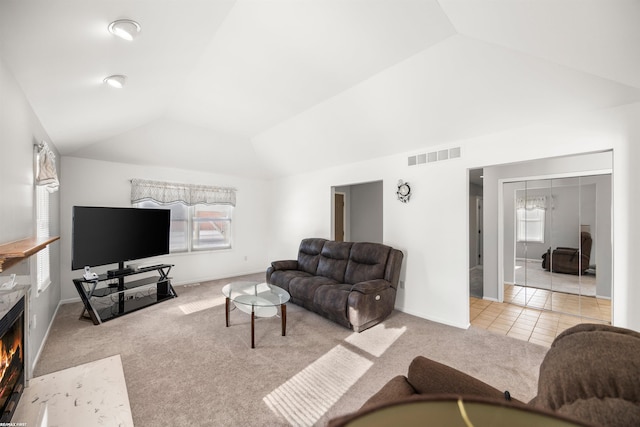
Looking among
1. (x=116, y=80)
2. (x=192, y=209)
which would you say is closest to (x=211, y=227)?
(x=192, y=209)

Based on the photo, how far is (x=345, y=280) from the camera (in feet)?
13.2

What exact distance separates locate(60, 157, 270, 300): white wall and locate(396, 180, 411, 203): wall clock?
372cm

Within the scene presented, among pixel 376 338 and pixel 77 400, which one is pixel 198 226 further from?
pixel 376 338

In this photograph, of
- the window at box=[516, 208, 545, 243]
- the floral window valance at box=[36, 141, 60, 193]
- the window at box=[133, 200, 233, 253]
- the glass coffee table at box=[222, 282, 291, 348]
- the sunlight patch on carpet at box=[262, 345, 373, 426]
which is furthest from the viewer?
the window at box=[133, 200, 233, 253]

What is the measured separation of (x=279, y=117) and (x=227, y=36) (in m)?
1.87

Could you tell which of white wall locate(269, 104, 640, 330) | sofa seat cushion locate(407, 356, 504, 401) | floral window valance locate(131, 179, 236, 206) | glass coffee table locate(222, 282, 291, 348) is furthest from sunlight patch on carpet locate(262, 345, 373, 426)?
floral window valance locate(131, 179, 236, 206)

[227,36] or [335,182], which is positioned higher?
[227,36]

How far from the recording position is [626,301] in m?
2.32

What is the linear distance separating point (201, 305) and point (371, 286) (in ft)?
8.60

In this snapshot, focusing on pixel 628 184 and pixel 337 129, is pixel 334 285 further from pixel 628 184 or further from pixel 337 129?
pixel 628 184

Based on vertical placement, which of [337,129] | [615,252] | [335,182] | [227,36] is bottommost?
[615,252]

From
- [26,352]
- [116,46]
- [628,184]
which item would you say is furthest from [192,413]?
[628,184]

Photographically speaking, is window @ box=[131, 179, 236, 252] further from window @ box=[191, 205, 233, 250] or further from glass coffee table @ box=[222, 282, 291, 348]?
glass coffee table @ box=[222, 282, 291, 348]

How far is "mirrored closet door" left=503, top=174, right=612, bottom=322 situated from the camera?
12.5ft
